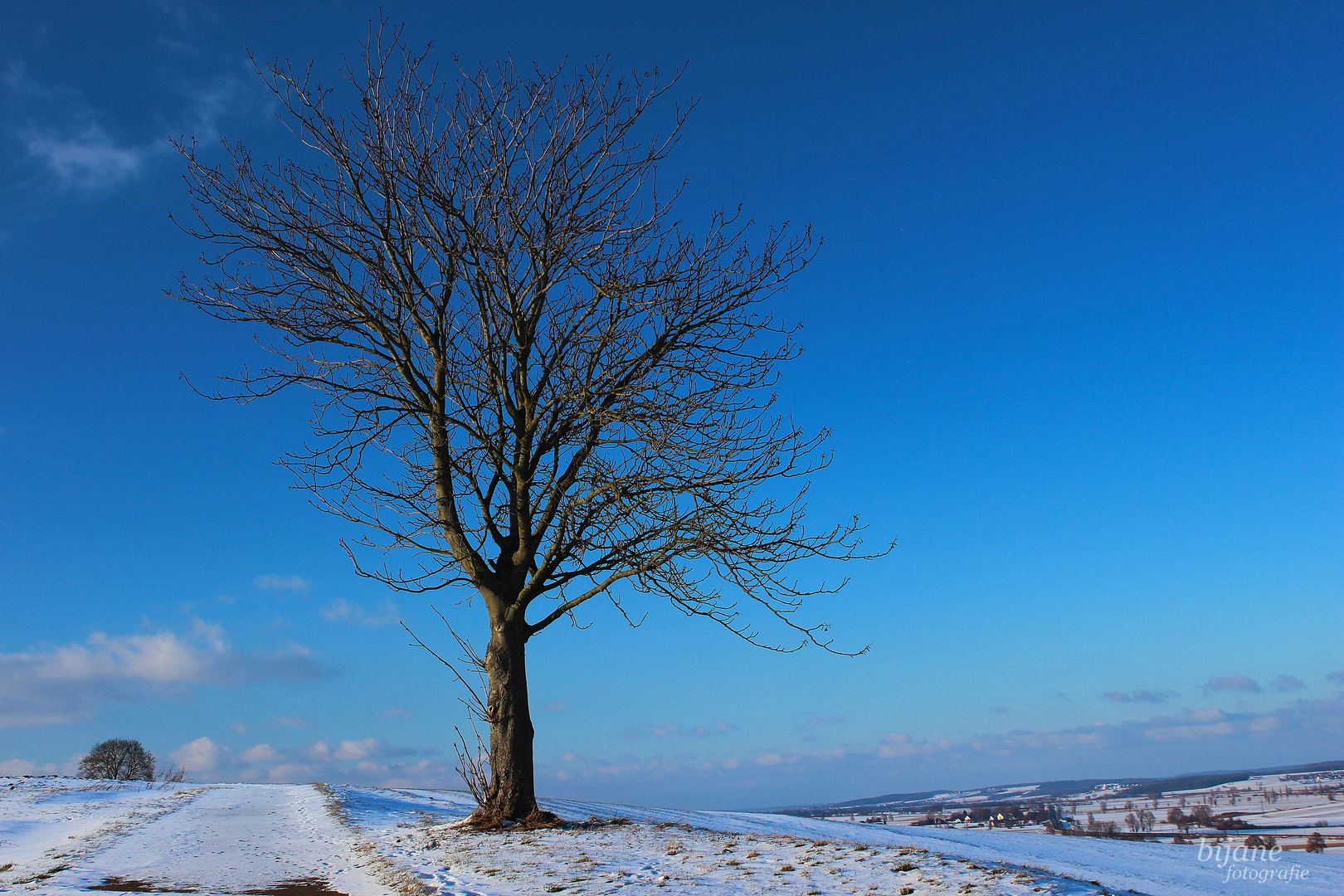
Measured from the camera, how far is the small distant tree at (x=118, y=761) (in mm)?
34403

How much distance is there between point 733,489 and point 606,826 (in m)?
4.34

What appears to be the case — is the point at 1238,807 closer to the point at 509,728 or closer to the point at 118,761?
the point at 509,728

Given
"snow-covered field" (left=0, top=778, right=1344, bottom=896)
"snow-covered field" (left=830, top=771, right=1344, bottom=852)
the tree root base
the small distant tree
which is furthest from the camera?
the small distant tree

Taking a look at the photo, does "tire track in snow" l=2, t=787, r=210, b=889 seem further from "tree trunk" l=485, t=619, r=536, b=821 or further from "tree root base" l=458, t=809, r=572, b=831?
"tree trunk" l=485, t=619, r=536, b=821

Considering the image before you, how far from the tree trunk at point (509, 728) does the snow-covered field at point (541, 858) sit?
→ 0.71 meters

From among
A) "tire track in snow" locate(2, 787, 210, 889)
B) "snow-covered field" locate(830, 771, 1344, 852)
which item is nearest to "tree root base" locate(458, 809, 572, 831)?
"tire track in snow" locate(2, 787, 210, 889)

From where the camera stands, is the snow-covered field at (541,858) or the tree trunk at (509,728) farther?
the tree trunk at (509,728)

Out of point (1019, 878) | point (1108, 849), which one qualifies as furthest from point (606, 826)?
point (1108, 849)

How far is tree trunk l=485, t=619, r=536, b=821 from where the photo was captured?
28.9ft

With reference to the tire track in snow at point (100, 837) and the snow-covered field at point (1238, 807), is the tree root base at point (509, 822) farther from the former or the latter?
the snow-covered field at point (1238, 807)

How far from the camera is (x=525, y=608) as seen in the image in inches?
378

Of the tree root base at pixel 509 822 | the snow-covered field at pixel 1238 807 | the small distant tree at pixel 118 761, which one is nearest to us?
the tree root base at pixel 509 822

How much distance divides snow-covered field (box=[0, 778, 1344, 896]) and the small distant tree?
90.5 feet

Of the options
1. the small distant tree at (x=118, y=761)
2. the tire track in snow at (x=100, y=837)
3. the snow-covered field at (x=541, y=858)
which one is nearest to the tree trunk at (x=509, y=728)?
the snow-covered field at (x=541, y=858)
